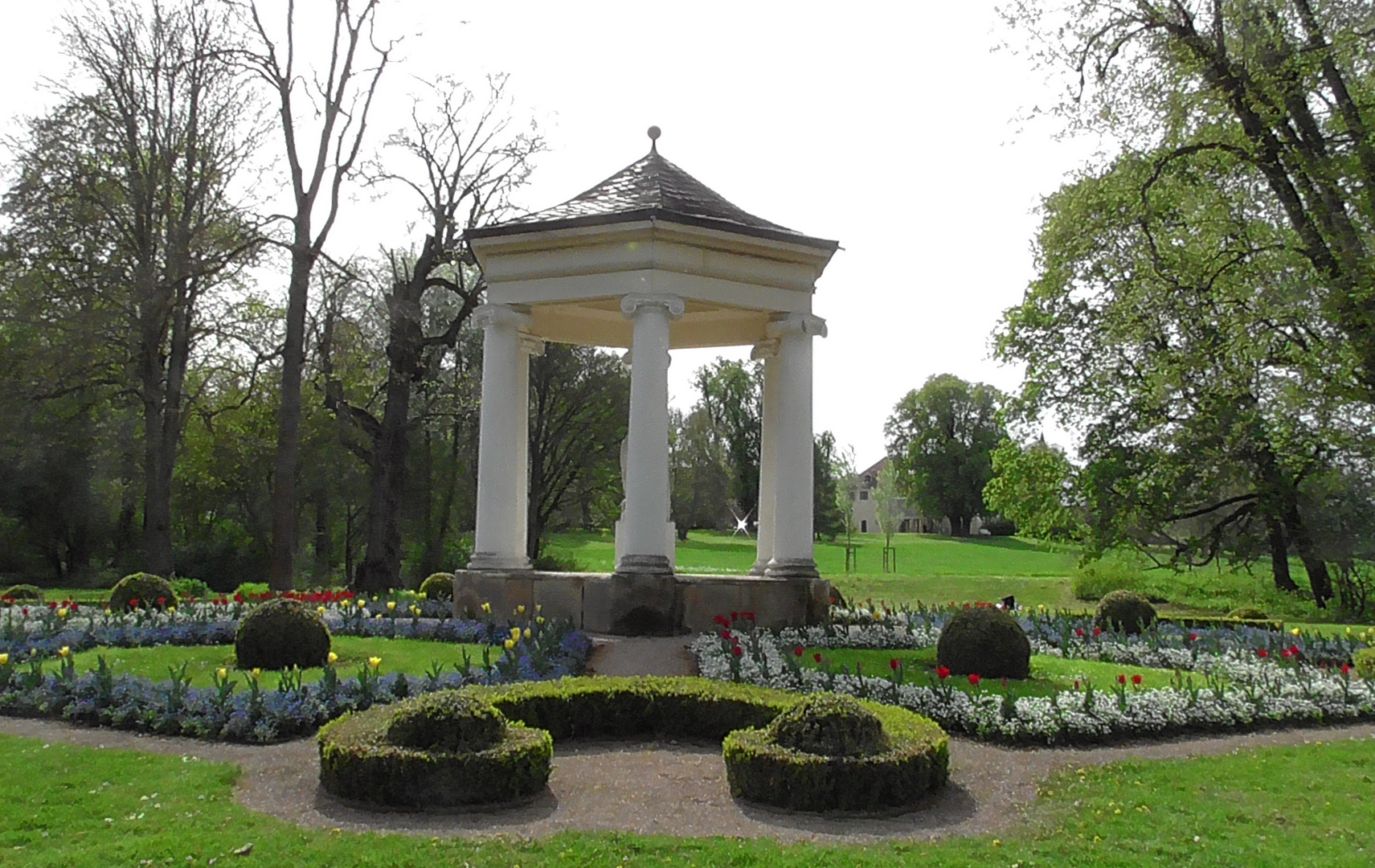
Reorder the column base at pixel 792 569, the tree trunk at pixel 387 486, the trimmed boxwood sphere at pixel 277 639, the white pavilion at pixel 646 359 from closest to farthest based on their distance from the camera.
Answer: the trimmed boxwood sphere at pixel 277 639 < the white pavilion at pixel 646 359 < the column base at pixel 792 569 < the tree trunk at pixel 387 486

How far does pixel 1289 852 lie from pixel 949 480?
6664 centimetres

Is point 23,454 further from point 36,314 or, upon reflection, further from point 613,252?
point 613,252

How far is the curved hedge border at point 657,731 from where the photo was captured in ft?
25.6

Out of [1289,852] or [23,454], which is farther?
[23,454]

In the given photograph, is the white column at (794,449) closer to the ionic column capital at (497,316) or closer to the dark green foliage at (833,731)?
the ionic column capital at (497,316)

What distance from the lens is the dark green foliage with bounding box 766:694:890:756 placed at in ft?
26.6

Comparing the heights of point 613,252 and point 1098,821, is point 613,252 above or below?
above

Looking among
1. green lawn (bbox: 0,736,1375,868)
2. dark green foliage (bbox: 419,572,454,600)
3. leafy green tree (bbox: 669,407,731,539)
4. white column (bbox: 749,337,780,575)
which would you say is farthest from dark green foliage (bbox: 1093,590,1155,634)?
leafy green tree (bbox: 669,407,731,539)

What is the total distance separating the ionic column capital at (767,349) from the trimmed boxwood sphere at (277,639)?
33.2 feet

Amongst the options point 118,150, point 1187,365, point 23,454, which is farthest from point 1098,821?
point 23,454

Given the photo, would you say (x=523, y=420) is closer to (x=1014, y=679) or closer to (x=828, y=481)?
(x=1014, y=679)

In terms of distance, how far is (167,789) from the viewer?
7902 mm

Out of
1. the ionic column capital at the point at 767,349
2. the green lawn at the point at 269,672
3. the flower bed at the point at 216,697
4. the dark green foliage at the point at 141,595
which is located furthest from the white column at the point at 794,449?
the dark green foliage at the point at 141,595

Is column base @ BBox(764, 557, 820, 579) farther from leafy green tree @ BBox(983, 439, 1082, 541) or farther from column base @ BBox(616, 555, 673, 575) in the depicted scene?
leafy green tree @ BBox(983, 439, 1082, 541)
